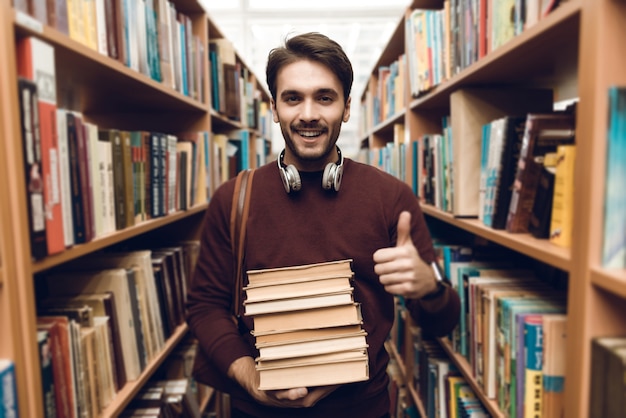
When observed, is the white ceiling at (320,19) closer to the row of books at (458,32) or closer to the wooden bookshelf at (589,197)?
the row of books at (458,32)

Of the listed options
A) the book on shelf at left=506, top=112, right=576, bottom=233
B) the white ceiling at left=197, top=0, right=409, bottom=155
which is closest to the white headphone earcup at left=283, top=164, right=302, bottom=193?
the book on shelf at left=506, top=112, right=576, bottom=233

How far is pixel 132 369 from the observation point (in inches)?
47.9

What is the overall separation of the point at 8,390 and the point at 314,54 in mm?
983

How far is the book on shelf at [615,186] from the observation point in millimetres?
605

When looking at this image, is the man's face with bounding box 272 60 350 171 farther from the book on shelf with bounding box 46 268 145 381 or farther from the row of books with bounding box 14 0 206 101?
the book on shelf with bounding box 46 268 145 381

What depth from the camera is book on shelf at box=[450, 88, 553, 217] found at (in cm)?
127

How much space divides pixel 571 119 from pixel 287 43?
2.41 feet

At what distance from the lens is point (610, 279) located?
591mm

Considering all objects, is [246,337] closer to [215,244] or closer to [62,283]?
[215,244]

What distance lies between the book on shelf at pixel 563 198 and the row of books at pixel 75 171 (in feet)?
2.93

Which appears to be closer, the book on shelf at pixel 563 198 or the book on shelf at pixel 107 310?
the book on shelf at pixel 563 198

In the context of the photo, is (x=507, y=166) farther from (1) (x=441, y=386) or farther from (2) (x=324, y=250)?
(1) (x=441, y=386)

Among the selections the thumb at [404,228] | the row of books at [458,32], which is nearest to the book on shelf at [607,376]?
the thumb at [404,228]

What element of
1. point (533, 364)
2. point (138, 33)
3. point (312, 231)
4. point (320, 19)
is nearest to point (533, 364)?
point (533, 364)
